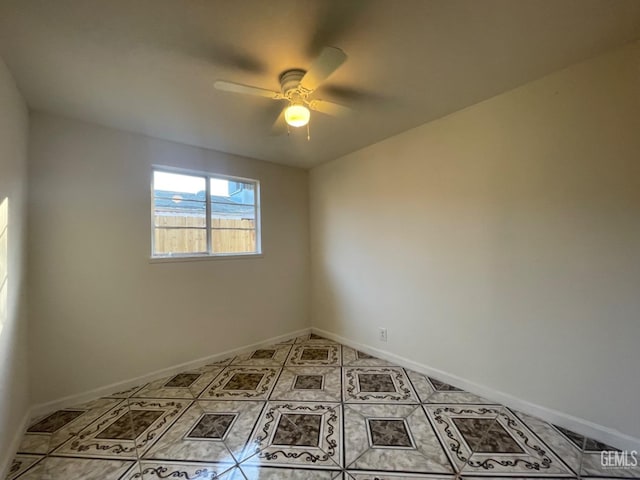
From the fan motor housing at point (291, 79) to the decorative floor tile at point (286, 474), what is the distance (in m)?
2.25

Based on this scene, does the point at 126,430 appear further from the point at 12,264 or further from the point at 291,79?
the point at 291,79

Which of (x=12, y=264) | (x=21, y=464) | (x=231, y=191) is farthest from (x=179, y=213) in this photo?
(x=21, y=464)

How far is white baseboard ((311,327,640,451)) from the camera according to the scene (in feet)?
5.29

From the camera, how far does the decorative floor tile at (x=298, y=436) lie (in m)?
1.60

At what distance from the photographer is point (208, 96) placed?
197cm

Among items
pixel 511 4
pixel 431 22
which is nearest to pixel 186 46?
pixel 431 22

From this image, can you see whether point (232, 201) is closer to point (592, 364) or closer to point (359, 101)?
point (359, 101)

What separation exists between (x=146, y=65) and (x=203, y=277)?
194 cm

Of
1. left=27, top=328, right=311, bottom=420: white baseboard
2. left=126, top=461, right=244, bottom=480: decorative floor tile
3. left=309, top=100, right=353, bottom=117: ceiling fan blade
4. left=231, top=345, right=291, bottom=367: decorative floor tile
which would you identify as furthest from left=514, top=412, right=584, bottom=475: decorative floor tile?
left=27, top=328, right=311, bottom=420: white baseboard

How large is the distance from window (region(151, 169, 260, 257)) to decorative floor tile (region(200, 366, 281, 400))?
4.13 feet

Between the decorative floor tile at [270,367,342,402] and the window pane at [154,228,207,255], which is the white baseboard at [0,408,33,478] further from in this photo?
the decorative floor tile at [270,367,342,402]

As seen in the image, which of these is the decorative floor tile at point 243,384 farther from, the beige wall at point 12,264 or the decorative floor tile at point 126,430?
the beige wall at point 12,264

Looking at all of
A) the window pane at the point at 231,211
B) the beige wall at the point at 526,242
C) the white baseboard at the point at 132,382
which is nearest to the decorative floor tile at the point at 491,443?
the beige wall at the point at 526,242

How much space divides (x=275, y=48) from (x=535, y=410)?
2889 millimetres
